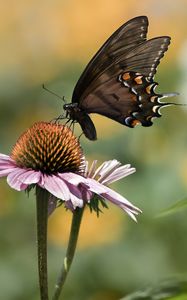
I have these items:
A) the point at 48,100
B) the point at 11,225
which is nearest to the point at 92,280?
the point at 11,225

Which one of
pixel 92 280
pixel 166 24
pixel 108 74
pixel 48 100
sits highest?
pixel 166 24

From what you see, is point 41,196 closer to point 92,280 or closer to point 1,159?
point 1,159

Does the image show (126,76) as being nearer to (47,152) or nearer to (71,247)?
(47,152)

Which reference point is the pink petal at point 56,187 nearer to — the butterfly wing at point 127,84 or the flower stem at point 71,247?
the flower stem at point 71,247

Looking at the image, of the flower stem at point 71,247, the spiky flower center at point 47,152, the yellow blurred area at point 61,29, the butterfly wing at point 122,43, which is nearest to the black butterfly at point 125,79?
the butterfly wing at point 122,43

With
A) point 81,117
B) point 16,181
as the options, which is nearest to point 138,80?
point 81,117

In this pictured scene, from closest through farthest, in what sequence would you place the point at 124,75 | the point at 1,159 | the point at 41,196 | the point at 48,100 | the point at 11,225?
the point at 41,196 < the point at 1,159 < the point at 124,75 < the point at 11,225 < the point at 48,100
